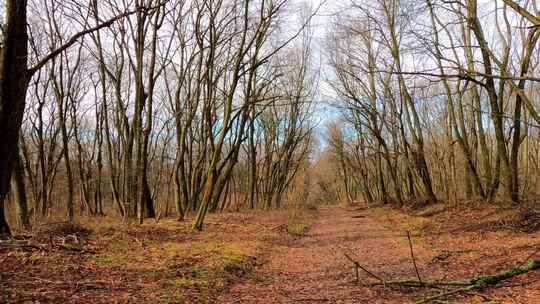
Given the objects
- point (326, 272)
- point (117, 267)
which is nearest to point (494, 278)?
point (326, 272)

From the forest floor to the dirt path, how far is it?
0.02m

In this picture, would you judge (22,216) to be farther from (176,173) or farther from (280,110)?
(280,110)

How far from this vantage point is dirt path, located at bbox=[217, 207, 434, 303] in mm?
5598

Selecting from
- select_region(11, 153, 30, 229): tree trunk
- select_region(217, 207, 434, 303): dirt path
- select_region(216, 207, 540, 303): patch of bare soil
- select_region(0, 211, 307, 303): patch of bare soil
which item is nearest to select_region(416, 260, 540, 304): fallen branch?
select_region(216, 207, 540, 303): patch of bare soil

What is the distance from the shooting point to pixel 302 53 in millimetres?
27391

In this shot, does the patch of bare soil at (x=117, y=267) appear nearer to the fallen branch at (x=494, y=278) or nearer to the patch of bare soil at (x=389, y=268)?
the patch of bare soil at (x=389, y=268)

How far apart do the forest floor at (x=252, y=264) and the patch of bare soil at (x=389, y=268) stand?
0.07 ft

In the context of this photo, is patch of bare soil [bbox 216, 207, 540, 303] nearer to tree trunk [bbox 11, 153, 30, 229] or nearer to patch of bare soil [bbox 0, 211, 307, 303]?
patch of bare soil [bbox 0, 211, 307, 303]

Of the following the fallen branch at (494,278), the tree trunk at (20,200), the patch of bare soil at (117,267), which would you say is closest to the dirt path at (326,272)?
the patch of bare soil at (117,267)

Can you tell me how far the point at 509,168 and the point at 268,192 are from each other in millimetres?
19526

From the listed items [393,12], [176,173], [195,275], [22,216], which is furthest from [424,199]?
[22,216]

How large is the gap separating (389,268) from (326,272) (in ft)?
4.19

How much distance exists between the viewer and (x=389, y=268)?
7543 millimetres

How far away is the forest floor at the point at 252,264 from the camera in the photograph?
508cm
